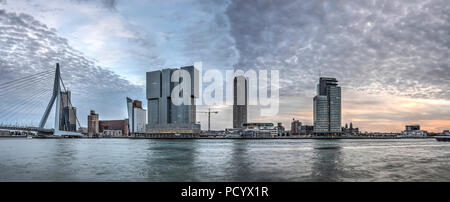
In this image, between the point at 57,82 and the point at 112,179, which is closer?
the point at 112,179
